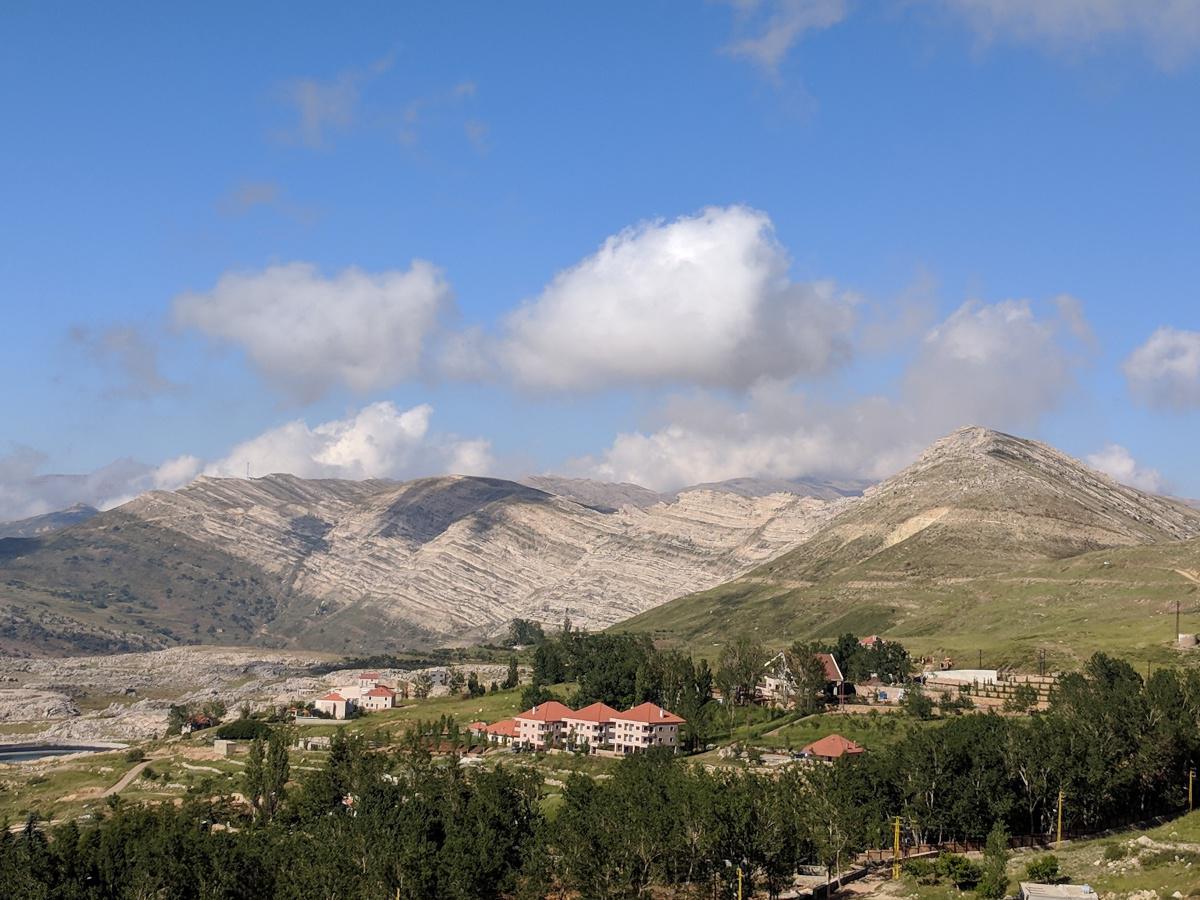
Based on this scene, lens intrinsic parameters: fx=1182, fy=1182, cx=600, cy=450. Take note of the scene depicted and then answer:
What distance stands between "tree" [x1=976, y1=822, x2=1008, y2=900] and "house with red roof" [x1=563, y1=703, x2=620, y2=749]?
69640 mm

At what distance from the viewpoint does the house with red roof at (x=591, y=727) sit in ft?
474

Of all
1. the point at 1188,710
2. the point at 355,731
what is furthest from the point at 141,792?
the point at 1188,710

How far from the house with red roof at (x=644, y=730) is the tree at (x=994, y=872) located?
204 ft

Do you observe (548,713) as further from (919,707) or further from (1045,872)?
(1045,872)

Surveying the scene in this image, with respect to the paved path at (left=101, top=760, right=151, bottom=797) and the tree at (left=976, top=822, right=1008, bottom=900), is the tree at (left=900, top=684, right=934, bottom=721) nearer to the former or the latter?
the tree at (left=976, top=822, right=1008, bottom=900)

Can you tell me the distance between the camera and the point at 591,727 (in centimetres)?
14575

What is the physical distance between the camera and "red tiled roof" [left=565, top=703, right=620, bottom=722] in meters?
146

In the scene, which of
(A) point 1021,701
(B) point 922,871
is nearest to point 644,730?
(A) point 1021,701

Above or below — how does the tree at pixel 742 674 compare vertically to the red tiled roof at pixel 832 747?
above

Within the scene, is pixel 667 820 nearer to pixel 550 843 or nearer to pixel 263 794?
pixel 550 843

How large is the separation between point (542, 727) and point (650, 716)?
47.6ft

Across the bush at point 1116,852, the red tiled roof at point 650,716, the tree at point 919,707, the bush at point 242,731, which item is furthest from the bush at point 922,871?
the bush at point 242,731

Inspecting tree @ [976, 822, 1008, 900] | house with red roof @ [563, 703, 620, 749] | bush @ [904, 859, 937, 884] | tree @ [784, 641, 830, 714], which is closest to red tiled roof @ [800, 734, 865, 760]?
tree @ [784, 641, 830, 714]

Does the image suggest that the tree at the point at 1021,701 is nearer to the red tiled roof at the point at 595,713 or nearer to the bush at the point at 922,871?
the red tiled roof at the point at 595,713
